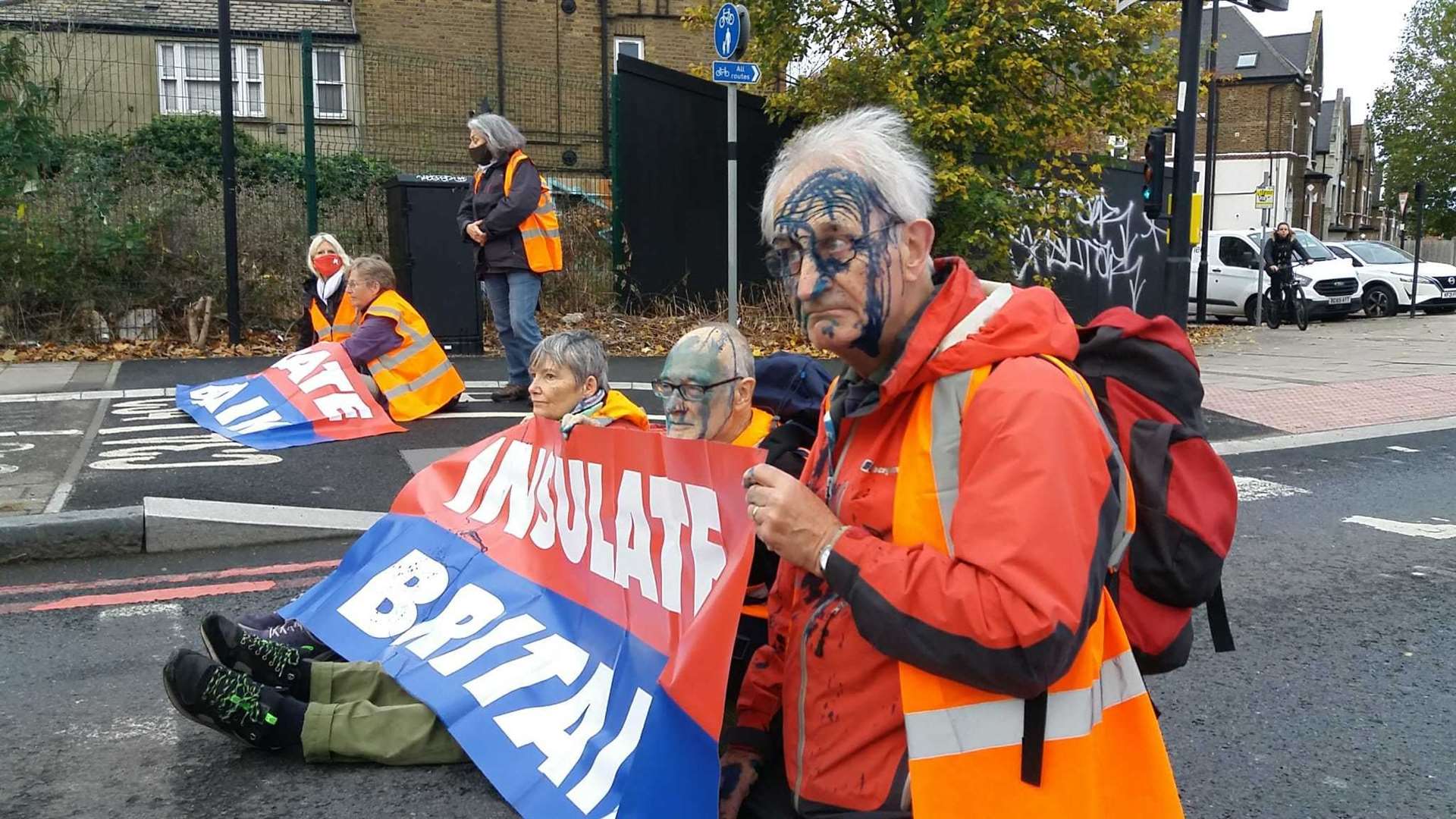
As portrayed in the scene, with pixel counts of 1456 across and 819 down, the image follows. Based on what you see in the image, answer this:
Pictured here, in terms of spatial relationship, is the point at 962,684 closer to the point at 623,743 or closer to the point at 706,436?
the point at 623,743

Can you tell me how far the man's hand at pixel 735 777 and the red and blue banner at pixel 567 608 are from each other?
0.05m

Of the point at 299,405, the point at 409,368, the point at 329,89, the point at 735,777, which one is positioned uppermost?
the point at 329,89

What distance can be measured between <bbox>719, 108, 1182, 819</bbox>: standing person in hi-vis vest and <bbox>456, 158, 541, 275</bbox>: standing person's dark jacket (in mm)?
6420

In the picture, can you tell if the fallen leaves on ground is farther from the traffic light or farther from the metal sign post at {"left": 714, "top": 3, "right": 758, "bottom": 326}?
the traffic light

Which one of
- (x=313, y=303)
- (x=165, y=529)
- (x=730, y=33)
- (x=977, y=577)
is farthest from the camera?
(x=730, y=33)

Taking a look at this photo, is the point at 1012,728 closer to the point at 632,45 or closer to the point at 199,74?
the point at 199,74

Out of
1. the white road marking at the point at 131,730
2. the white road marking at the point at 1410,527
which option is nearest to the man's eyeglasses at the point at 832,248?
the white road marking at the point at 131,730

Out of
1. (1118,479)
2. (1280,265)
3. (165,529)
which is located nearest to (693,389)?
(1118,479)

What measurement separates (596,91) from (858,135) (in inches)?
655

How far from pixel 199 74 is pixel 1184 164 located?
22.9m

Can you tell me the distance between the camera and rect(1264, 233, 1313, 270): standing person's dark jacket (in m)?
20.4

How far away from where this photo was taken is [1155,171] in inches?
464

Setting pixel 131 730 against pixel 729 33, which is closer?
pixel 131 730

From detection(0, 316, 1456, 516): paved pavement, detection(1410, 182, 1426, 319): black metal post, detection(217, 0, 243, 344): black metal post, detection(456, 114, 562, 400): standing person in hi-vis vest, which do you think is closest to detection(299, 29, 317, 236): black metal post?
detection(217, 0, 243, 344): black metal post
